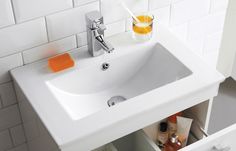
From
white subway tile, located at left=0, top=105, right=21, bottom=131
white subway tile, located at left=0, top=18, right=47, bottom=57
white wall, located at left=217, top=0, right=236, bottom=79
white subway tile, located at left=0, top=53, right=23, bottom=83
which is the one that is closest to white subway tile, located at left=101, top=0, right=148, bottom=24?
white subway tile, located at left=0, top=18, right=47, bottom=57

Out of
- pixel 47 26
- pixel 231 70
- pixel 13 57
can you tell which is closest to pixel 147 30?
pixel 47 26

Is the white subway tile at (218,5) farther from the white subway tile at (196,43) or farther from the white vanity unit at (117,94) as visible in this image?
the white vanity unit at (117,94)

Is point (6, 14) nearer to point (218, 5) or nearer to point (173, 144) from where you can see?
point (173, 144)

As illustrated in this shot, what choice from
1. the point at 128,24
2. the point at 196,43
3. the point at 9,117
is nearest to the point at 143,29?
the point at 128,24

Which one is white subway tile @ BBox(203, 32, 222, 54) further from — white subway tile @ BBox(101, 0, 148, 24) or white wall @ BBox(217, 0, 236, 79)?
white subway tile @ BBox(101, 0, 148, 24)

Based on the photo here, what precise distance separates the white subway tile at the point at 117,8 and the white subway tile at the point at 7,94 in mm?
403

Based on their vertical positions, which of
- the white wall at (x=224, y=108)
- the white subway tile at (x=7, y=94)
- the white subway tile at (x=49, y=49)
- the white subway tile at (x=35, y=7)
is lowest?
the white wall at (x=224, y=108)

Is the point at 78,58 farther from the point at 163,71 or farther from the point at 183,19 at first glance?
the point at 183,19

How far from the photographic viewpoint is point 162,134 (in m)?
1.50

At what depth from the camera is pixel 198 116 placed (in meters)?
1.50

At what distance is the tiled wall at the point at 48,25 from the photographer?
51.8 inches

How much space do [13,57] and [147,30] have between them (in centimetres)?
46

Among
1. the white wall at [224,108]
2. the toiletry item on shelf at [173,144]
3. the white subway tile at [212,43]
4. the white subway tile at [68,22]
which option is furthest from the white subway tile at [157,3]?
the white wall at [224,108]

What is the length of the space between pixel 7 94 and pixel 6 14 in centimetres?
30
